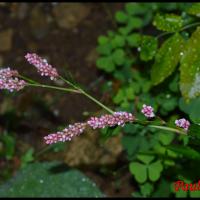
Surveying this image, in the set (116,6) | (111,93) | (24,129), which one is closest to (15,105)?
(24,129)

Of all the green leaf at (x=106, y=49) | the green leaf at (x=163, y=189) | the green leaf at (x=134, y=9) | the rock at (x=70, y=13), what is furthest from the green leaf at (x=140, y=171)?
the rock at (x=70, y=13)

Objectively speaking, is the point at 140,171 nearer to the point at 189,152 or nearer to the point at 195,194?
the point at 195,194

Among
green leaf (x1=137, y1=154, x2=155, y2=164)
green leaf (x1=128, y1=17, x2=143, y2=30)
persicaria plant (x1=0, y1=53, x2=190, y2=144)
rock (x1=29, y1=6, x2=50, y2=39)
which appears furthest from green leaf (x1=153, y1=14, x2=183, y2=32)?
rock (x1=29, y1=6, x2=50, y2=39)

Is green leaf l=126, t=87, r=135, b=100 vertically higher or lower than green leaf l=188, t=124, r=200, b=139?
lower

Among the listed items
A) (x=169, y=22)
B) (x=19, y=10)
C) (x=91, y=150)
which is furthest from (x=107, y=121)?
(x=19, y=10)

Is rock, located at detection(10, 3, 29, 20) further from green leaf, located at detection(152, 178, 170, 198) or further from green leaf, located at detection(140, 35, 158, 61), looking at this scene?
green leaf, located at detection(152, 178, 170, 198)

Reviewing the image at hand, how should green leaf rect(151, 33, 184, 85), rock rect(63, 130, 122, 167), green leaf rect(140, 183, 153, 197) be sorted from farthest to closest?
1. rock rect(63, 130, 122, 167)
2. green leaf rect(140, 183, 153, 197)
3. green leaf rect(151, 33, 184, 85)

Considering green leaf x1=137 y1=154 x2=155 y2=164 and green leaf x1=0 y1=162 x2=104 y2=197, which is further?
green leaf x1=0 y1=162 x2=104 y2=197

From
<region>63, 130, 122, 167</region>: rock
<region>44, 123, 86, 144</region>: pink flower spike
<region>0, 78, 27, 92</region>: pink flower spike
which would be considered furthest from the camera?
<region>63, 130, 122, 167</region>: rock
